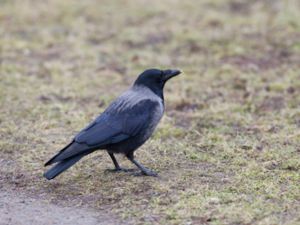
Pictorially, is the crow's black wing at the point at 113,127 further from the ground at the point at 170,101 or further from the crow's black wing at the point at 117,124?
the ground at the point at 170,101

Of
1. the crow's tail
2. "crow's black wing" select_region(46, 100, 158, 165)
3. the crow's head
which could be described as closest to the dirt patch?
the crow's tail

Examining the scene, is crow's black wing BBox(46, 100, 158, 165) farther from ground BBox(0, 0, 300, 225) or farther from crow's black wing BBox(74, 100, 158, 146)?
ground BBox(0, 0, 300, 225)

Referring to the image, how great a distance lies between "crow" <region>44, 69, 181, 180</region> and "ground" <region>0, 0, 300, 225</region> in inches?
9.8

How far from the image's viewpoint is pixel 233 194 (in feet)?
20.2

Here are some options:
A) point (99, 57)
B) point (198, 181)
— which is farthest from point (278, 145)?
point (99, 57)

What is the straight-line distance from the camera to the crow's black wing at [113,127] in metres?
6.46

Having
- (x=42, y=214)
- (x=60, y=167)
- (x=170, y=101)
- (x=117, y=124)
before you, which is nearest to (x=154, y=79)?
(x=117, y=124)

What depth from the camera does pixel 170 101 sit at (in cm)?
928

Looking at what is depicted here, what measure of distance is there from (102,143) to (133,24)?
6.53m

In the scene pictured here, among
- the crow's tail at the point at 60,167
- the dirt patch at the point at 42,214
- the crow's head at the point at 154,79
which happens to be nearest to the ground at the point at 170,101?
the dirt patch at the point at 42,214

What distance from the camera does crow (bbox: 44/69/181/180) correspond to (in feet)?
21.1

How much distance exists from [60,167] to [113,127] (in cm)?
62

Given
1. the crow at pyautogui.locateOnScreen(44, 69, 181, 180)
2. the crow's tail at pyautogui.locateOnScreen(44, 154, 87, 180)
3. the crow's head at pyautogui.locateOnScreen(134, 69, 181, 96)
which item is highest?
the crow's head at pyautogui.locateOnScreen(134, 69, 181, 96)

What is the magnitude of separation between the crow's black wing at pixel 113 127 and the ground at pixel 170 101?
0.34 meters
